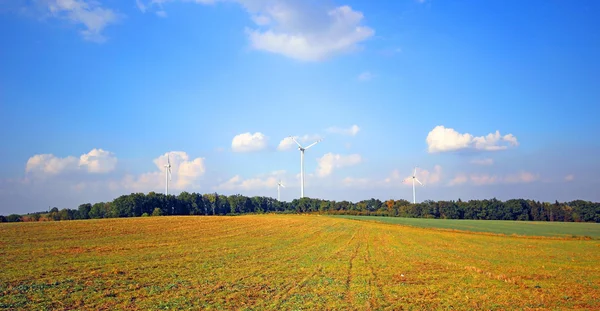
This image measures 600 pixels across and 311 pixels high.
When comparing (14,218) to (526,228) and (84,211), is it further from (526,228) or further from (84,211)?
(526,228)

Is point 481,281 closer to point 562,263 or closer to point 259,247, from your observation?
point 562,263

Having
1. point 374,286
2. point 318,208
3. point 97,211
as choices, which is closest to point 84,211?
point 97,211

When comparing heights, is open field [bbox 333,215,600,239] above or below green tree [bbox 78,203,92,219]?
below

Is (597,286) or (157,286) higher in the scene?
(157,286)

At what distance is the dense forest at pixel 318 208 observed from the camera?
113062 millimetres

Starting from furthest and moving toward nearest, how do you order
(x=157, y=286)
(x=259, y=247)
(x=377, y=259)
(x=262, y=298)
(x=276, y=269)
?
(x=259, y=247) → (x=377, y=259) → (x=276, y=269) → (x=157, y=286) → (x=262, y=298)

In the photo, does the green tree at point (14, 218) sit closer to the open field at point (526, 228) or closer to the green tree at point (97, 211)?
the green tree at point (97, 211)

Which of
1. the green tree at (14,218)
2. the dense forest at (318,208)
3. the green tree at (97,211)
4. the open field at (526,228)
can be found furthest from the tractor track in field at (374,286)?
the green tree at (97,211)

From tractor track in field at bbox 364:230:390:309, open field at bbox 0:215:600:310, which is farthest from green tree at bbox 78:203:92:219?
tractor track in field at bbox 364:230:390:309

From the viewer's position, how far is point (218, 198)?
555 ft

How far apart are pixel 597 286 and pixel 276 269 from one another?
16.9 m

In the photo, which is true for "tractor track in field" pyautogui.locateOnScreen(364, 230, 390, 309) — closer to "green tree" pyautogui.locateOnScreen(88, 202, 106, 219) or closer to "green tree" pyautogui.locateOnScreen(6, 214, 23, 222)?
"green tree" pyautogui.locateOnScreen(6, 214, 23, 222)

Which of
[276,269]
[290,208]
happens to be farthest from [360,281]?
[290,208]

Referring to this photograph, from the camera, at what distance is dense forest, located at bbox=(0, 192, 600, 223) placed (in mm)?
113062
